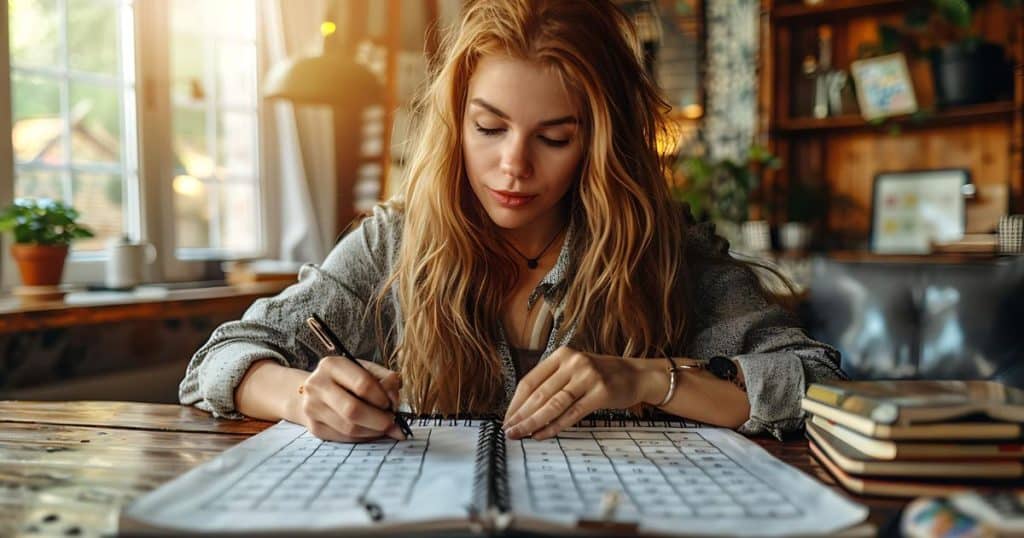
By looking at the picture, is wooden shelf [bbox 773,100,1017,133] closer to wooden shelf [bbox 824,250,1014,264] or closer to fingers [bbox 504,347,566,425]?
wooden shelf [bbox 824,250,1014,264]

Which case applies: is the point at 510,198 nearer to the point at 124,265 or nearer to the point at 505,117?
the point at 505,117

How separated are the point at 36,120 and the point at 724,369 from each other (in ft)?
7.07

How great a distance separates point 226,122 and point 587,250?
2274mm

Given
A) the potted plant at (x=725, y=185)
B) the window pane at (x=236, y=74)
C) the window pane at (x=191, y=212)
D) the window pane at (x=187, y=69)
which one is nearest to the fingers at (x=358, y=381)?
the window pane at (x=191, y=212)

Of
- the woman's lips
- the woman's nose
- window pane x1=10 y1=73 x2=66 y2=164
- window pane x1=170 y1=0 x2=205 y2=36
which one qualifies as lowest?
the woman's lips

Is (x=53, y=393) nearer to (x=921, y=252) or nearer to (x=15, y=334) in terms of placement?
(x=15, y=334)

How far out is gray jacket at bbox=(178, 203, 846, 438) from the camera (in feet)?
3.52

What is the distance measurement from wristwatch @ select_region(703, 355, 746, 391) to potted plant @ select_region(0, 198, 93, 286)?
163 centimetres

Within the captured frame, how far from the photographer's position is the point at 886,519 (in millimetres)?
668

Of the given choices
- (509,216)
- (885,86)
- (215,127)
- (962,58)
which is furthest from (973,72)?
(215,127)

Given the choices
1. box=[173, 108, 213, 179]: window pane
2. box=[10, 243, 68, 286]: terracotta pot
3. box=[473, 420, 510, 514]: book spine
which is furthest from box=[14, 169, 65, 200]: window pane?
box=[473, 420, 510, 514]: book spine

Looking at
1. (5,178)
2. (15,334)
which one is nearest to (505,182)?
(15,334)

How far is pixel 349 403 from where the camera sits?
88 cm

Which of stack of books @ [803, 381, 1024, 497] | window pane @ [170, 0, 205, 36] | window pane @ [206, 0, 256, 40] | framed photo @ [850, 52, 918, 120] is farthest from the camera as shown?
framed photo @ [850, 52, 918, 120]
